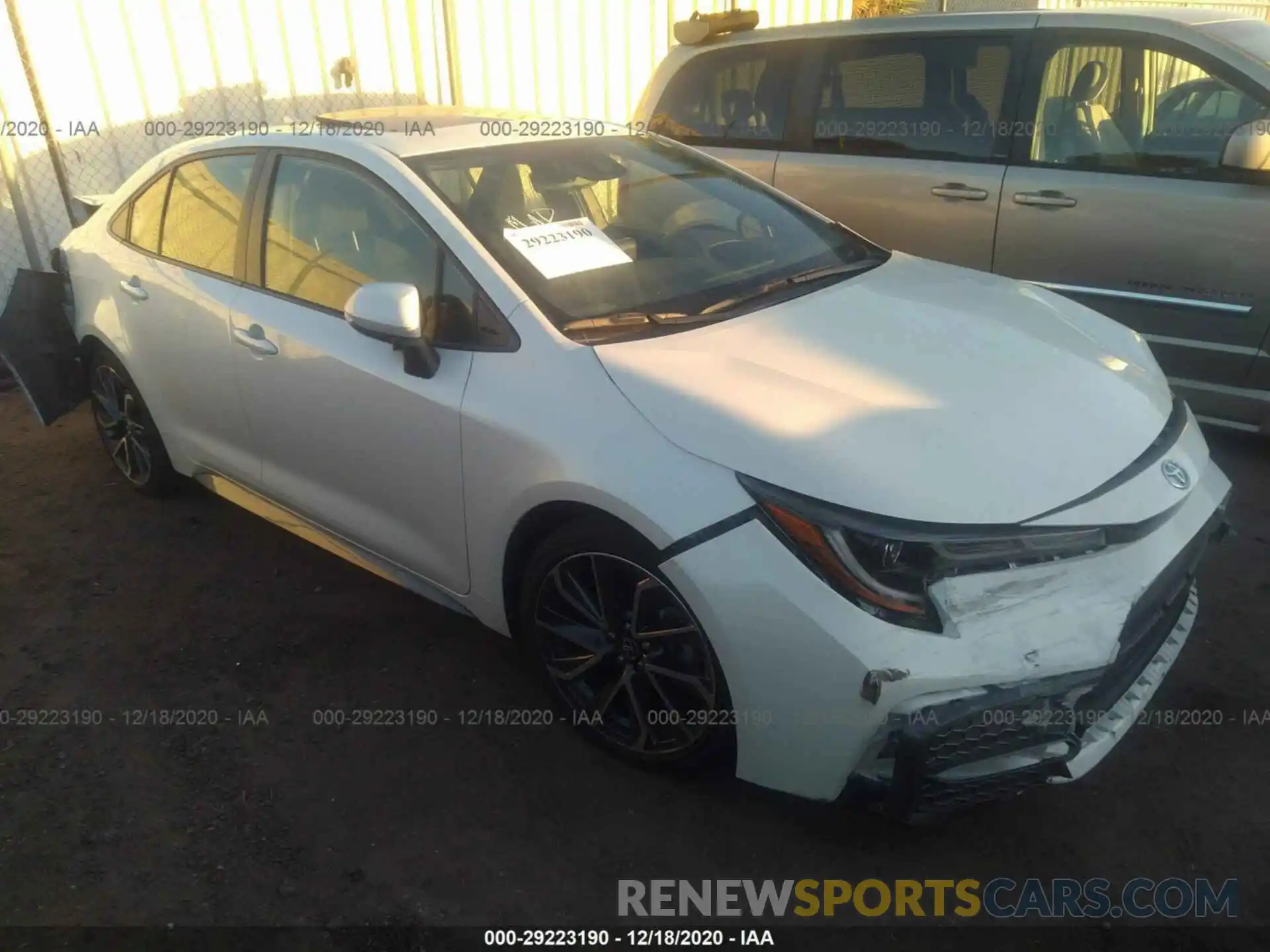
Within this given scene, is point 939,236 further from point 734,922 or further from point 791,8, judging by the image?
point 791,8

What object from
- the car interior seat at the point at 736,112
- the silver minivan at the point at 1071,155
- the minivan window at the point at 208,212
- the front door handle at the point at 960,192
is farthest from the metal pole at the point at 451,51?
the front door handle at the point at 960,192

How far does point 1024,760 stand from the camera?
2.07 meters

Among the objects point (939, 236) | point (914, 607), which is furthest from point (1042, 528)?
point (939, 236)

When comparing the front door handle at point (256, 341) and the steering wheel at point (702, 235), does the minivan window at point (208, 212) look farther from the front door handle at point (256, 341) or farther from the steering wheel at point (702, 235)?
the steering wheel at point (702, 235)

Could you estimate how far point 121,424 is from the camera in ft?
14.1

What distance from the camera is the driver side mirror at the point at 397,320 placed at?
252cm

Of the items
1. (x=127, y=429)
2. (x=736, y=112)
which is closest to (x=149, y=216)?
(x=127, y=429)

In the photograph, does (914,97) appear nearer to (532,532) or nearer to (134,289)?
(532,532)

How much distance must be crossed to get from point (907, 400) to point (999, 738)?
31.7 inches

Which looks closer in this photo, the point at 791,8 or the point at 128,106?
the point at 128,106

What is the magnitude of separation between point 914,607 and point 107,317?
Answer: 353 cm

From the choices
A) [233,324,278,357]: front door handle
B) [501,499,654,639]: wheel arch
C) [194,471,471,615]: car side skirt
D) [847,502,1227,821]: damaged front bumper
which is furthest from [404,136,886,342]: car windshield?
[847,502,1227,821]: damaged front bumper

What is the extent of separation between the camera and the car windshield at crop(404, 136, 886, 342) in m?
2.67

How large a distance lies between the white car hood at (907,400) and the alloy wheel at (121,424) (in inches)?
106
